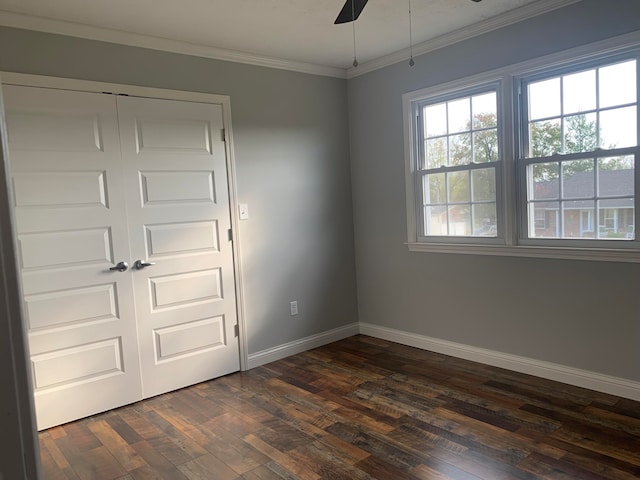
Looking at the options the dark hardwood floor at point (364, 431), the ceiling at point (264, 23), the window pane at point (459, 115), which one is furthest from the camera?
the window pane at point (459, 115)

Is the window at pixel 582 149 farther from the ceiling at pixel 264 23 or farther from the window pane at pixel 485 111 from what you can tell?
the ceiling at pixel 264 23

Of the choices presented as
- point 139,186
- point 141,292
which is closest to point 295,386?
point 141,292

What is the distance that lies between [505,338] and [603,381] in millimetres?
679

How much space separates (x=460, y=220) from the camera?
150 inches

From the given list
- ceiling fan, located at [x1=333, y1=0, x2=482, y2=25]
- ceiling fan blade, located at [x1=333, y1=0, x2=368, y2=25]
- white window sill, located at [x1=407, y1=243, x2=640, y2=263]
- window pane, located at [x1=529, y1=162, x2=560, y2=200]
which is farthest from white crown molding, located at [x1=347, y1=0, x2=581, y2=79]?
ceiling fan blade, located at [x1=333, y1=0, x2=368, y2=25]

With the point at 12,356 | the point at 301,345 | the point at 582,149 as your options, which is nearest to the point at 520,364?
the point at 582,149

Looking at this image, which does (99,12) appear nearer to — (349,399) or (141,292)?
(141,292)

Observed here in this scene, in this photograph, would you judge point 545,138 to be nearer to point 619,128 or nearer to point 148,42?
point 619,128

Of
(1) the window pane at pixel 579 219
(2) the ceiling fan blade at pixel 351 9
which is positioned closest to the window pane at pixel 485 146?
(1) the window pane at pixel 579 219

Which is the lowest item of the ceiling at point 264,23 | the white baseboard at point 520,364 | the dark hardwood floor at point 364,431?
the dark hardwood floor at point 364,431

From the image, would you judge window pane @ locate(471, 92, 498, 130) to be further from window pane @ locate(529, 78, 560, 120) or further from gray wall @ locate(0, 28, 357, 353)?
gray wall @ locate(0, 28, 357, 353)

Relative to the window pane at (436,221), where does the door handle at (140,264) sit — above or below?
below

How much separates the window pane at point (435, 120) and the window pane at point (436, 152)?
56 millimetres

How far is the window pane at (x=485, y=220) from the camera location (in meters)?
3.59
